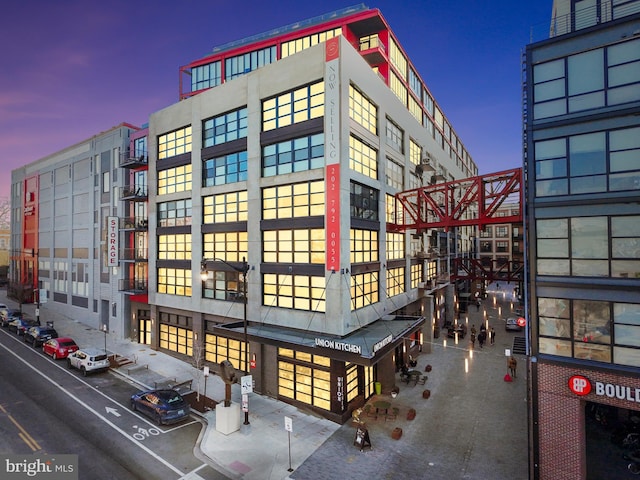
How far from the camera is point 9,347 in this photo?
32.2m

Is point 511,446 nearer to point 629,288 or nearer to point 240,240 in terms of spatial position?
point 629,288

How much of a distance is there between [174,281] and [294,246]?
14.0 m

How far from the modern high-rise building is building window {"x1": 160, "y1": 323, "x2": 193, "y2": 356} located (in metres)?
24.6

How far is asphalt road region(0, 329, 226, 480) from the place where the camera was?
14688 mm

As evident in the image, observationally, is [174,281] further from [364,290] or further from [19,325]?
[19,325]

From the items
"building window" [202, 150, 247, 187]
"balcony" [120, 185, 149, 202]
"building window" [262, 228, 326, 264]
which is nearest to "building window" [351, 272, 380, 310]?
"building window" [262, 228, 326, 264]

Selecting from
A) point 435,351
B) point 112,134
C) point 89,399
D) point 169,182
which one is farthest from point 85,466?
point 112,134

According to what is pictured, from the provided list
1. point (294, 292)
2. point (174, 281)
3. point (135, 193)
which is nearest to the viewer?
point (294, 292)

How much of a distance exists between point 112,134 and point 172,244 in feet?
56.1

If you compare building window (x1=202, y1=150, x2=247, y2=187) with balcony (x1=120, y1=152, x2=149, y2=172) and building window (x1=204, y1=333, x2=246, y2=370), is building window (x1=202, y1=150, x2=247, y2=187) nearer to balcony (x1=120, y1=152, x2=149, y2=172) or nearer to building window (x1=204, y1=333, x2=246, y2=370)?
balcony (x1=120, y1=152, x2=149, y2=172)

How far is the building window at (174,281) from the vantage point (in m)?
29.2

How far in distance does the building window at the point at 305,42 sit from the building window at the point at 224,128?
1000cm

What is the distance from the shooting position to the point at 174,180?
30.4 m

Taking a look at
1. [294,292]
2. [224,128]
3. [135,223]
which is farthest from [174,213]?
[294,292]
